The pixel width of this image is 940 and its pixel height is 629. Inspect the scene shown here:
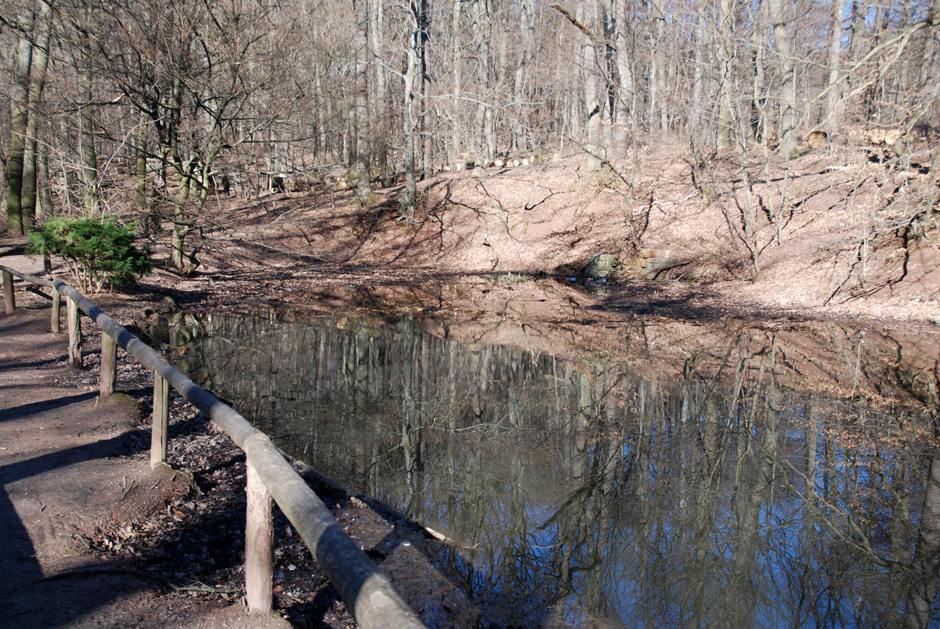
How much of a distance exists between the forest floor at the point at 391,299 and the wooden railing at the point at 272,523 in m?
0.41

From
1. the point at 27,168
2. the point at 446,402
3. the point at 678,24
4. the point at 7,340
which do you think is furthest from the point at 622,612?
the point at 27,168

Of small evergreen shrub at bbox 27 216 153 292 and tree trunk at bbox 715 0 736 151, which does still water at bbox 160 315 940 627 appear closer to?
small evergreen shrub at bbox 27 216 153 292

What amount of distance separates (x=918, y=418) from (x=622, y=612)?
20.1 ft

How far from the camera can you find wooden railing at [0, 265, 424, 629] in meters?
2.08

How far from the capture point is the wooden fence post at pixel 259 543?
3.21m

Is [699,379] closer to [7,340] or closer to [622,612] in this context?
[622,612]

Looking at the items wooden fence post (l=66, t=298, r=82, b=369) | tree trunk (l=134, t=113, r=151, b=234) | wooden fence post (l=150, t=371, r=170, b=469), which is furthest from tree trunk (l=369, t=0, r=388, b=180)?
wooden fence post (l=150, t=371, r=170, b=469)

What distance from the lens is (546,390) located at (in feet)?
31.7

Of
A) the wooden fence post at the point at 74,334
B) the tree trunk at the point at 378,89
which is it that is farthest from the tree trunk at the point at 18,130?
the wooden fence post at the point at 74,334

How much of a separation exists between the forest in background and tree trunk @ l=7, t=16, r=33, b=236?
0.06m

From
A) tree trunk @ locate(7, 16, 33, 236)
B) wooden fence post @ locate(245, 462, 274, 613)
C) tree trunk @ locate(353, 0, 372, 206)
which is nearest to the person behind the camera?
wooden fence post @ locate(245, 462, 274, 613)

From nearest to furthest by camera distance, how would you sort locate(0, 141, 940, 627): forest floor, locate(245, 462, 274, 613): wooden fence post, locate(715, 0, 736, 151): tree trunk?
locate(245, 462, 274, 613): wooden fence post, locate(0, 141, 940, 627): forest floor, locate(715, 0, 736, 151): tree trunk

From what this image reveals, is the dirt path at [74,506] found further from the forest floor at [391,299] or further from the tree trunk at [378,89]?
the tree trunk at [378,89]

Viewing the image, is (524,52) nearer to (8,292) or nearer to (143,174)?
(143,174)
